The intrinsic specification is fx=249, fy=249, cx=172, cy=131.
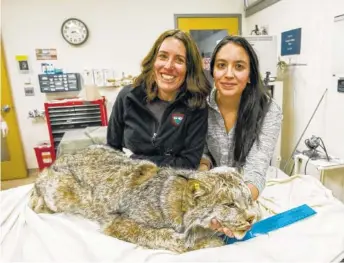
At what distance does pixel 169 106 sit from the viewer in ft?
4.80

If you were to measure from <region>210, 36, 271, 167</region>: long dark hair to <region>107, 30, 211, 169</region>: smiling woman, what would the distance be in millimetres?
153

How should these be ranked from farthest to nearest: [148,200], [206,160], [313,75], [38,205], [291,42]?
1. [291,42]
2. [313,75]
3. [206,160]
4. [38,205]
5. [148,200]

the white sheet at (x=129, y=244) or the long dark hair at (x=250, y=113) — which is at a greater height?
the long dark hair at (x=250, y=113)

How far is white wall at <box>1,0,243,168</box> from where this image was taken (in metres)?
3.48

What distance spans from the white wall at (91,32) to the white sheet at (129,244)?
2.82m

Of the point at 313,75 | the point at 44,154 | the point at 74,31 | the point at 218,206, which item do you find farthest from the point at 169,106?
the point at 74,31

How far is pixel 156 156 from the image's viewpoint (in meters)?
1.49

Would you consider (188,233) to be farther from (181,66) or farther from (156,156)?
(181,66)

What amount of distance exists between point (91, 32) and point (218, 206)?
11.4ft

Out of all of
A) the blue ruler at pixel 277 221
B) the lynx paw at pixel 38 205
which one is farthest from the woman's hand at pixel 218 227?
the lynx paw at pixel 38 205

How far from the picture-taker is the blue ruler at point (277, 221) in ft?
3.68

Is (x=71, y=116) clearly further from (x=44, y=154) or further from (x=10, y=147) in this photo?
(x=10, y=147)

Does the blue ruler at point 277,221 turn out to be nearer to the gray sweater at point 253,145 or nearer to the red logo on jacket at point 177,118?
the gray sweater at point 253,145

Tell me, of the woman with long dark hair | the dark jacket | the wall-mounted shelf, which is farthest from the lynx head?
the wall-mounted shelf
